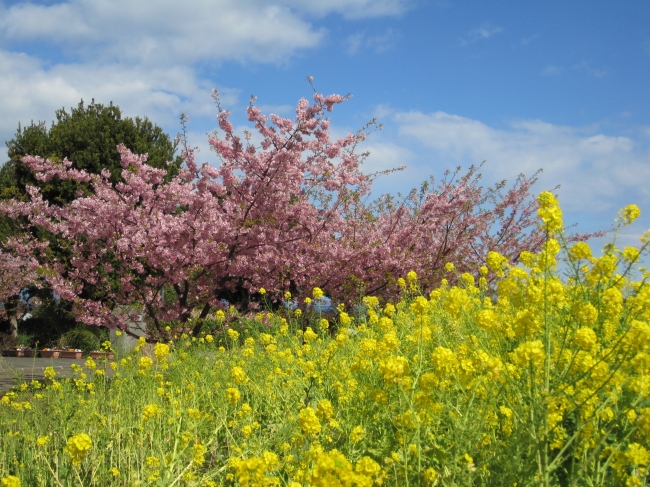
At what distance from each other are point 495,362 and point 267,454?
38.3 inches

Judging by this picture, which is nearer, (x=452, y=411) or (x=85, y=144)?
(x=452, y=411)

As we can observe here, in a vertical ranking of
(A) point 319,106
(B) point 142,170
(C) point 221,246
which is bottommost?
(C) point 221,246

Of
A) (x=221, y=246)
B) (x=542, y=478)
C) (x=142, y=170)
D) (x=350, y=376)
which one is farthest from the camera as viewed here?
(x=142, y=170)

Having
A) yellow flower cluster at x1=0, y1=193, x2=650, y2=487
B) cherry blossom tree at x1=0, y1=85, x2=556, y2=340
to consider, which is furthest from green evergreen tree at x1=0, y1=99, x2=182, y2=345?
yellow flower cluster at x1=0, y1=193, x2=650, y2=487

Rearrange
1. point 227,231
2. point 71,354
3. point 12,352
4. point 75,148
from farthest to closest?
point 75,148
point 12,352
point 71,354
point 227,231

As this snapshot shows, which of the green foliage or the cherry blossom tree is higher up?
the green foliage

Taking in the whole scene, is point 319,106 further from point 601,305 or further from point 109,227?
point 601,305

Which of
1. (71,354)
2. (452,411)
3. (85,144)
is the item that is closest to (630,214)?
(452,411)

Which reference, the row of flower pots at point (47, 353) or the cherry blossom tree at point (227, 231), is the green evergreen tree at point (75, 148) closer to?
the row of flower pots at point (47, 353)

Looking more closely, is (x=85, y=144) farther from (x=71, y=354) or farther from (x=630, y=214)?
(x=630, y=214)

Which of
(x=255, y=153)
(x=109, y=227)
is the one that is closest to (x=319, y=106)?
(x=255, y=153)

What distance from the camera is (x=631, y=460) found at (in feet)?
7.82

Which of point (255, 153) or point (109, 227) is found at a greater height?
point (255, 153)

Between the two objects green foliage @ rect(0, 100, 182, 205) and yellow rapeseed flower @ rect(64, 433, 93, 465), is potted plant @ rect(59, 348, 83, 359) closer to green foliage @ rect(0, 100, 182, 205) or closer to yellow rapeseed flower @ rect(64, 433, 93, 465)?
green foliage @ rect(0, 100, 182, 205)
